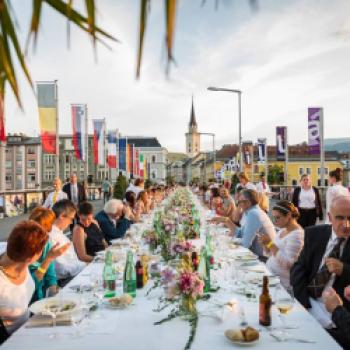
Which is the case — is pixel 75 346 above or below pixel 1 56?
below

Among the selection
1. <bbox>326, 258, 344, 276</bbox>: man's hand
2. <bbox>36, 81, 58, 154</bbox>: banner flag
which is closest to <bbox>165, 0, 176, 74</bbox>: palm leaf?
<bbox>326, 258, 344, 276</bbox>: man's hand

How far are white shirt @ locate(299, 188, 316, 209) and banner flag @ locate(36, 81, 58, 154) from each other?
6.49 metres

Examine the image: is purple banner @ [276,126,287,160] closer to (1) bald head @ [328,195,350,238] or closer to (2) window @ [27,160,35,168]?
(1) bald head @ [328,195,350,238]

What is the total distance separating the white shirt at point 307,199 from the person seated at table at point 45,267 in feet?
20.3

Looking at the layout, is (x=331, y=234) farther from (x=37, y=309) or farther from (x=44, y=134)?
(x=44, y=134)

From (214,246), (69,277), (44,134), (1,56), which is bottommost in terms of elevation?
(69,277)

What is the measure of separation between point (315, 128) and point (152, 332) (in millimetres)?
12478

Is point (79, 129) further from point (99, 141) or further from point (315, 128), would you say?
point (315, 128)

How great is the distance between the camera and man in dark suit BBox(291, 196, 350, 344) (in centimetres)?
280

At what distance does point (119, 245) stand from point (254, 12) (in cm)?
436

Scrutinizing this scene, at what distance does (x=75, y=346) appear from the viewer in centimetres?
199

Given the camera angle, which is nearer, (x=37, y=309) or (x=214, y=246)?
(x=37, y=309)

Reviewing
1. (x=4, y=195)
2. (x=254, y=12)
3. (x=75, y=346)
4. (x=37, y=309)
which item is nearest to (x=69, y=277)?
(x=37, y=309)

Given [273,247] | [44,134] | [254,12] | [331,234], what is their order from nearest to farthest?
[254,12], [331,234], [273,247], [44,134]
